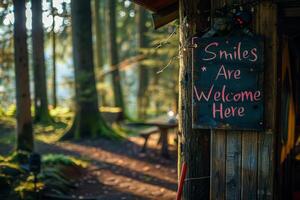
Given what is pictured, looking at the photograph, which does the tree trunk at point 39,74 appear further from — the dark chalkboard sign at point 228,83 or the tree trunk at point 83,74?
the dark chalkboard sign at point 228,83

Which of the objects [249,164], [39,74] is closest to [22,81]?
[249,164]

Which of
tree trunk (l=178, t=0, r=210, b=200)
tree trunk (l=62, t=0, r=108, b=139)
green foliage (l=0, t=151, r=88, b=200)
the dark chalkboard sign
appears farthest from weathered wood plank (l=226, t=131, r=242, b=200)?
tree trunk (l=62, t=0, r=108, b=139)

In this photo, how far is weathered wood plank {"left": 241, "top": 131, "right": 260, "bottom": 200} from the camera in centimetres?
487

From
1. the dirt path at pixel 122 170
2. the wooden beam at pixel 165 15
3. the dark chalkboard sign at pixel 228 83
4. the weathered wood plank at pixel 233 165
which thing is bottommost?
the dirt path at pixel 122 170

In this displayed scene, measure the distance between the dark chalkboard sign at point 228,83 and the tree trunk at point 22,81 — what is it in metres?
5.41

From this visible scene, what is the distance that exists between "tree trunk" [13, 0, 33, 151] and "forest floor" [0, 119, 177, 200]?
1.43m

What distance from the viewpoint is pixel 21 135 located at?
9.83 m

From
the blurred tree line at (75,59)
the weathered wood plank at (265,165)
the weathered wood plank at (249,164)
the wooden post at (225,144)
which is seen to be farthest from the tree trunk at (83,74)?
the weathered wood plank at (265,165)

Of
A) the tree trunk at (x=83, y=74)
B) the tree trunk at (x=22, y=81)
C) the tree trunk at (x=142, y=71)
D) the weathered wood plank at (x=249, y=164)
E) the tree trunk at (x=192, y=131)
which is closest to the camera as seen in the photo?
the weathered wood plank at (x=249, y=164)

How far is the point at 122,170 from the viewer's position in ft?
35.0

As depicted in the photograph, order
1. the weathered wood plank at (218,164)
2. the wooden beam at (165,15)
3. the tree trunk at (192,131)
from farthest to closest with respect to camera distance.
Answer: the wooden beam at (165,15) → the tree trunk at (192,131) → the weathered wood plank at (218,164)

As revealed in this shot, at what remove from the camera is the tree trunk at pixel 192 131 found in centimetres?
510

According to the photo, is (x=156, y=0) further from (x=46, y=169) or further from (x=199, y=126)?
(x=46, y=169)

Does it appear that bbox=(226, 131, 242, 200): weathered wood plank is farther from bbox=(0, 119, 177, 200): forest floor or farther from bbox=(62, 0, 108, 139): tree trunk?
bbox=(62, 0, 108, 139): tree trunk
